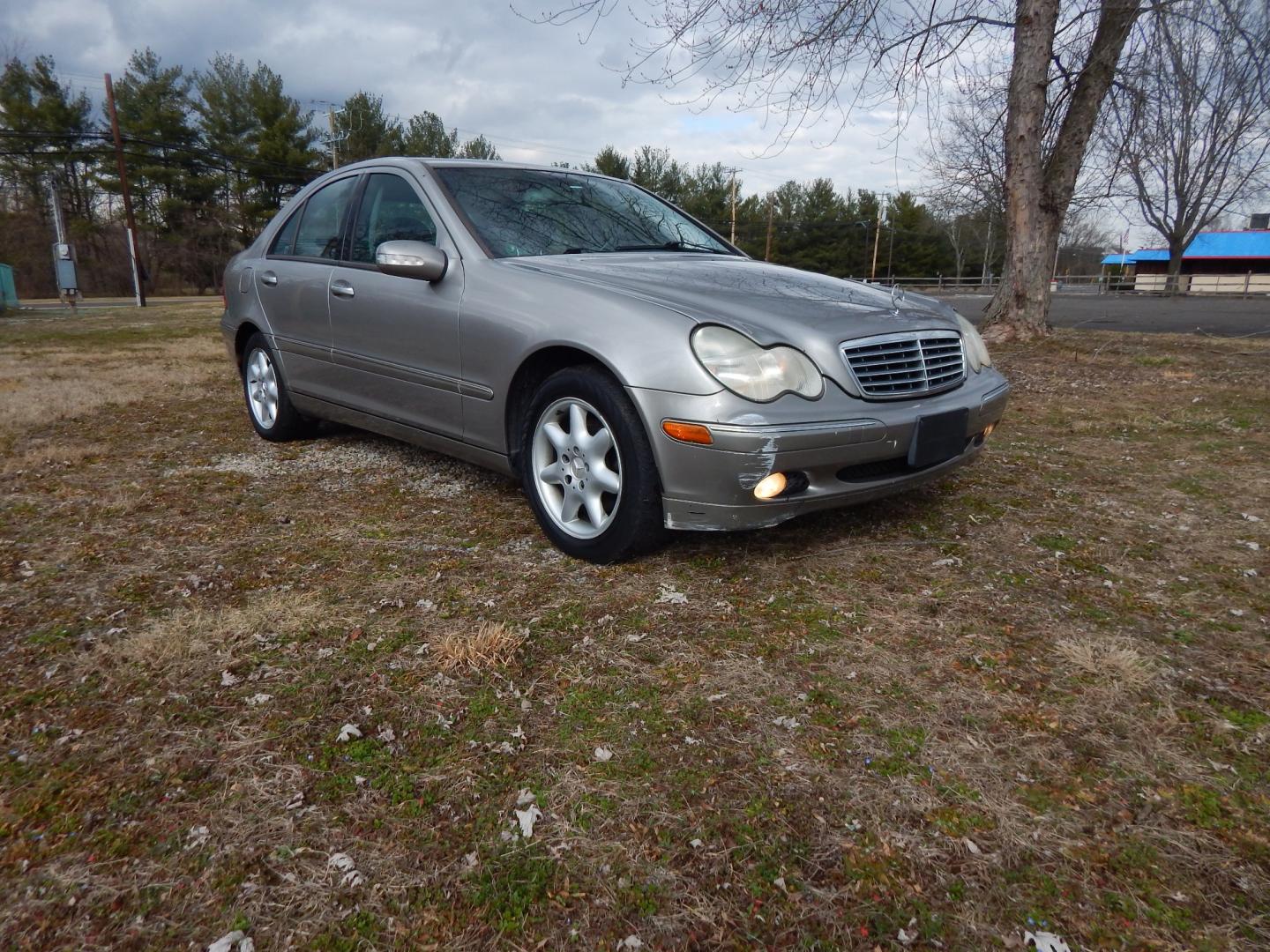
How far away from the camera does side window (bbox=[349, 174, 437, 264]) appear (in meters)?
3.69

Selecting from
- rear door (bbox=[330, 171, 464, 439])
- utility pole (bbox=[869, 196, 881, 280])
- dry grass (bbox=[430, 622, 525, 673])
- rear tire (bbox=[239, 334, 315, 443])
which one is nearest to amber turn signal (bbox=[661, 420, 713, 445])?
dry grass (bbox=[430, 622, 525, 673])

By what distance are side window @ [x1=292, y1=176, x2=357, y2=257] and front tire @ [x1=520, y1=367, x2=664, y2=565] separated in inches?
73.9

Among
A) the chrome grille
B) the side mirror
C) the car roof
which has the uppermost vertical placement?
the car roof

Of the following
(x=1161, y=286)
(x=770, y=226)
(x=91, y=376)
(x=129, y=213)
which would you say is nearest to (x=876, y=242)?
(x=770, y=226)

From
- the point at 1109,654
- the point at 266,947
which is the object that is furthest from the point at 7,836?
the point at 1109,654

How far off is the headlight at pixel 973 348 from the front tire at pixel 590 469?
63.5 inches

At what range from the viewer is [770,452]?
8.50 ft

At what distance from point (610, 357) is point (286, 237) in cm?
290

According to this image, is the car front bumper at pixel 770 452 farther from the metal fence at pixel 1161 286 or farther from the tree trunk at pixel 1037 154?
the metal fence at pixel 1161 286

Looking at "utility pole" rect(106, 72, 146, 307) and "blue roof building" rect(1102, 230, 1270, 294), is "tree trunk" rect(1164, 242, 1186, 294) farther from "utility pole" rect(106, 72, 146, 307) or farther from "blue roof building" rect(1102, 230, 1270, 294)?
"utility pole" rect(106, 72, 146, 307)

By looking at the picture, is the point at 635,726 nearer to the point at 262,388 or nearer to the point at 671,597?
the point at 671,597

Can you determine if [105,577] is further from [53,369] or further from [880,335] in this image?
[53,369]

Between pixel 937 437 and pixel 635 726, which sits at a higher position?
pixel 937 437

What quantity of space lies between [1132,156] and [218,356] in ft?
38.5
